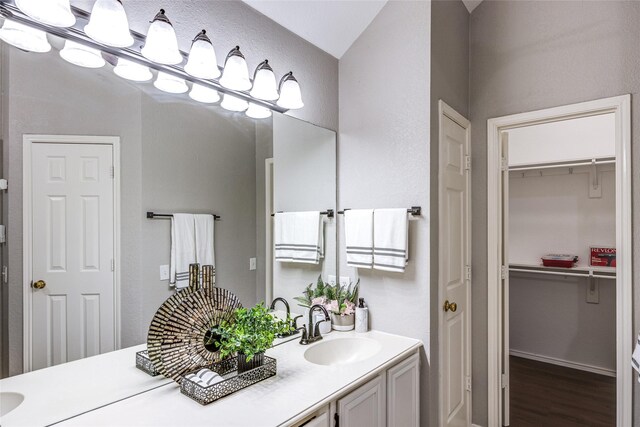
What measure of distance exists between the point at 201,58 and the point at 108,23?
36cm

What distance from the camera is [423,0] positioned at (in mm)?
1955

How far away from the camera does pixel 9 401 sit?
1.06 metres

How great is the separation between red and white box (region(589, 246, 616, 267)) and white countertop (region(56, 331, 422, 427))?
2.66 m

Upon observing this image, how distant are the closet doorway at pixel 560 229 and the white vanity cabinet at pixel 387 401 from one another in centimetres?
81

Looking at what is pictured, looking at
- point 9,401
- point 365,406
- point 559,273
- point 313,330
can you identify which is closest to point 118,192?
point 9,401

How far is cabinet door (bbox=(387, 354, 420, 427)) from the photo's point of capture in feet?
5.57

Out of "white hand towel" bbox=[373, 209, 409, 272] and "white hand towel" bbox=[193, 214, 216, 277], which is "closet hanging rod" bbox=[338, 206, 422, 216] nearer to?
"white hand towel" bbox=[373, 209, 409, 272]

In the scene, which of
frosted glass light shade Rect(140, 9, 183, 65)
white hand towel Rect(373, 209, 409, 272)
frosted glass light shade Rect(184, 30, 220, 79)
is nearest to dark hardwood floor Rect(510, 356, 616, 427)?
white hand towel Rect(373, 209, 409, 272)

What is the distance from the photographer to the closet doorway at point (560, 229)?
1.92 meters

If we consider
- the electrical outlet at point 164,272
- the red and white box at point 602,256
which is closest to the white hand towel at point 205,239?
the electrical outlet at point 164,272

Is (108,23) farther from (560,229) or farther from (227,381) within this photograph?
(560,229)

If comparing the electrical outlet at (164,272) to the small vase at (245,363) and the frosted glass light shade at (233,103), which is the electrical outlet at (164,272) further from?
the frosted glass light shade at (233,103)

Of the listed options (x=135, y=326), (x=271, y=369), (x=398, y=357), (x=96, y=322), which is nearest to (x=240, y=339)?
(x=271, y=369)

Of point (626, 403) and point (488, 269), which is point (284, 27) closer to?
point (488, 269)
